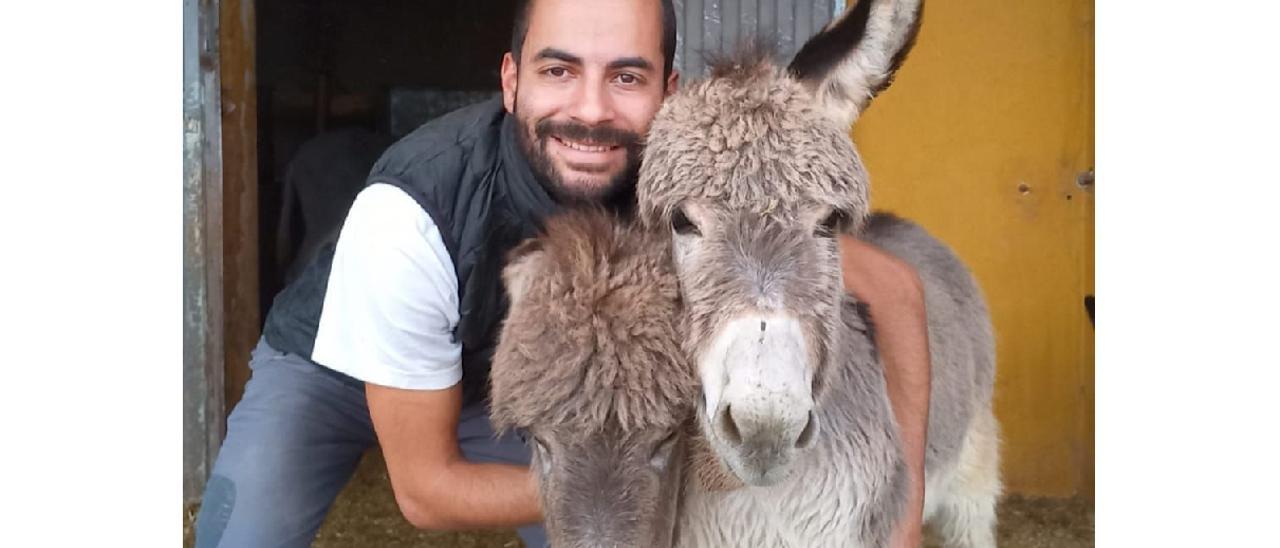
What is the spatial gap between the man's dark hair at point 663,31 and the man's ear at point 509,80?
2cm

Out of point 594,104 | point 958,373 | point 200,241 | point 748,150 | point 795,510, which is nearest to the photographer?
point 748,150

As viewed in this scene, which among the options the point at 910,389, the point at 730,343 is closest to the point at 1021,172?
the point at 910,389

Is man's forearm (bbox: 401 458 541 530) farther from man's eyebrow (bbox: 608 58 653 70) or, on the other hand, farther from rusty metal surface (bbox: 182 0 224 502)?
man's eyebrow (bbox: 608 58 653 70)

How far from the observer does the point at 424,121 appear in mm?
1760

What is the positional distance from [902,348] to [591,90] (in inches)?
24.3

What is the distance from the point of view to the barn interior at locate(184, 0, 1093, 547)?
1.74 metres

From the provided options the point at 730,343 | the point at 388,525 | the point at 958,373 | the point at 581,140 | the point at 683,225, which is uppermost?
the point at 581,140

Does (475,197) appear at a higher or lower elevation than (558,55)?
lower

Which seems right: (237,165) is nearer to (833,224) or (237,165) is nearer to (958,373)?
(833,224)

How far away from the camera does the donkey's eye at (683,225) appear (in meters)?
1.18

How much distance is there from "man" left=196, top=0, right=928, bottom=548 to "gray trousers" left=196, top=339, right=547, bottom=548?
0.14 metres
